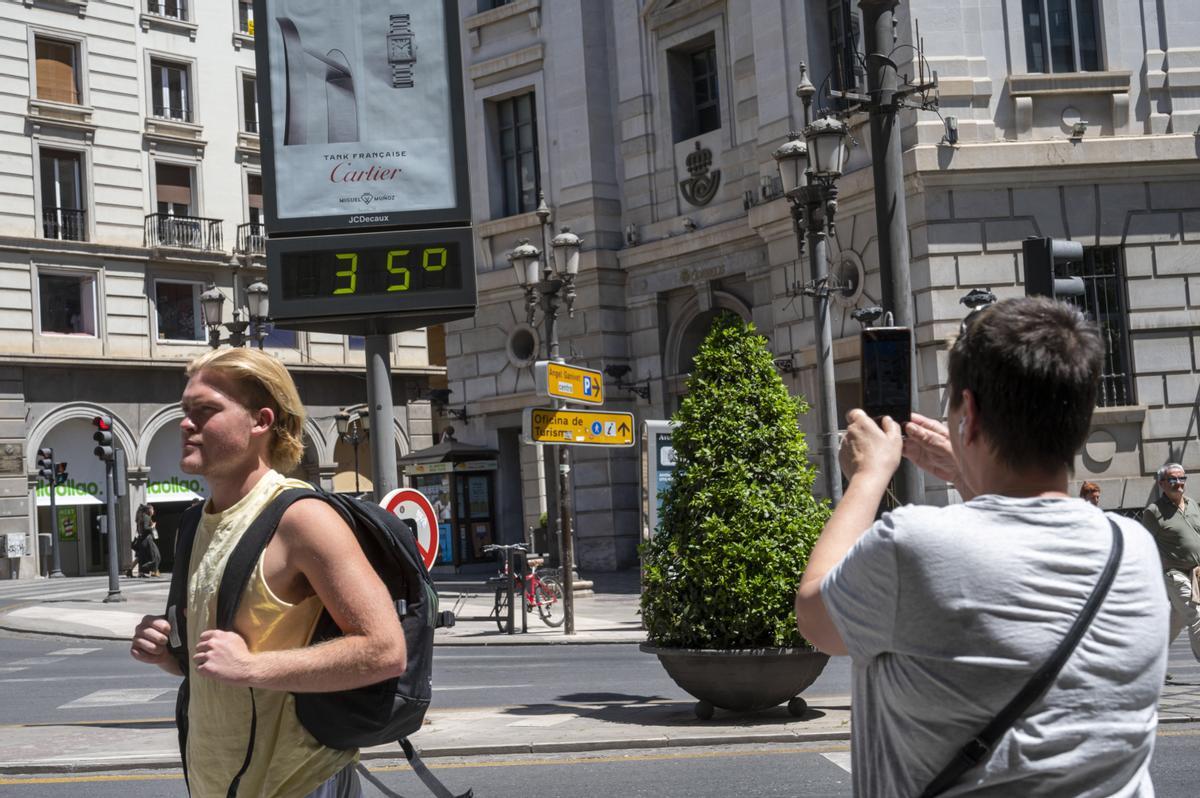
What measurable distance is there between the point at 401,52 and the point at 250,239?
34.2 metres

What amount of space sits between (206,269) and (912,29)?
24656 mm

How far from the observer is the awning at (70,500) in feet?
122

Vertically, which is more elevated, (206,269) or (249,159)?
(249,159)

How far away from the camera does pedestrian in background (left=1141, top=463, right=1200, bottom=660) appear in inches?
450

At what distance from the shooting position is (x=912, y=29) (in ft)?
70.3

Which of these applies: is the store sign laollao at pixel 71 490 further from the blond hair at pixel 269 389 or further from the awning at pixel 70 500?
the blond hair at pixel 269 389

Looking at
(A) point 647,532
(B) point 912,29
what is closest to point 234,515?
(A) point 647,532

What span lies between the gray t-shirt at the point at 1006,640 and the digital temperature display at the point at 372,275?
22.9 feet

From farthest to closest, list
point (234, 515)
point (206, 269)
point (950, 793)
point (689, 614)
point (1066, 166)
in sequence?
1. point (206, 269)
2. point (1066, 166)
3. point (689, 614)
4. point (234, 515)
5. point (950, 793)

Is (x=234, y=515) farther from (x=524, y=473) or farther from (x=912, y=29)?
(x=524, y=473)

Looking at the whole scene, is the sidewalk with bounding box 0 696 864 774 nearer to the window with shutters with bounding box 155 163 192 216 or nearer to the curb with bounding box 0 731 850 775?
the curb with bounding box 0 731 850 775

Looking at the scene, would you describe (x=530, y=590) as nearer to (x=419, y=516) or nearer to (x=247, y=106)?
(x=419, y=516)

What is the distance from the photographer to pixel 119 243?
38.8 metres

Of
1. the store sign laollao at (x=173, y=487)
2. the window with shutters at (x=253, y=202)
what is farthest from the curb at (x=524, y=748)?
the window with shutters at (x=253, y=202)
